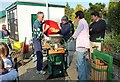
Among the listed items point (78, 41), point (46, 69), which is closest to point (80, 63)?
point (78, 41)

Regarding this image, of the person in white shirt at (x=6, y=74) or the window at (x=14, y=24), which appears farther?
the window at (x=14, y=24)

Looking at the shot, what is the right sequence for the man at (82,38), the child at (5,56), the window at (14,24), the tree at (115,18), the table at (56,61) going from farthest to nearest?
the window at (14,24), the tree at (115,18), the table at (56,61), the man at (82,38), the child at (5,56)

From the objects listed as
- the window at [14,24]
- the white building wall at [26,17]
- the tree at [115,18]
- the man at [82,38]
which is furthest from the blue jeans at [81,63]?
the window at [14,24]

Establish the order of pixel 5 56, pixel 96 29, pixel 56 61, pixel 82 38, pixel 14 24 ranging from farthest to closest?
pixel 14 24, pixel 96 29, pixel 56 61, pixel 82 38, pixel 5 56

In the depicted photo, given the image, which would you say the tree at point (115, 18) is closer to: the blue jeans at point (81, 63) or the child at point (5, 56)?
the blue jeans at point (81, 63)

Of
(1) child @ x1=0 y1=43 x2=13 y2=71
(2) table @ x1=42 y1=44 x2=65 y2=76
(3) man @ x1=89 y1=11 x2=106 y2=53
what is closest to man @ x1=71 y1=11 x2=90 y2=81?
(2) table @ x1=42 y1=44 x2=65 y2=76

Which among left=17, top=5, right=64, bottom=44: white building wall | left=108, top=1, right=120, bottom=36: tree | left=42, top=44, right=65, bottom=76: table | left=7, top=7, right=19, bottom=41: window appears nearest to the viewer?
left=42, top=44, right=65, bottom=76: table

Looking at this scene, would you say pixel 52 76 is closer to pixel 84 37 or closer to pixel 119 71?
pixel 84 37

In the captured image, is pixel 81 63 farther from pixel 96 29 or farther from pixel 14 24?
pixel 14 24

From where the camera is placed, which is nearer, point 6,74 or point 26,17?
point 6,74

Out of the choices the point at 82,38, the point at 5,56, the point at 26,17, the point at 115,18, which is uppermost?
the point at 26,17

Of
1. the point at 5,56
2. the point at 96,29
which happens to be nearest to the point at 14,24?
the point at 96,29

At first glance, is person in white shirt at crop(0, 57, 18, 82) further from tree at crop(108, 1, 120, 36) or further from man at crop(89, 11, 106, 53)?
tree at crop(108, 1, 120, 36)

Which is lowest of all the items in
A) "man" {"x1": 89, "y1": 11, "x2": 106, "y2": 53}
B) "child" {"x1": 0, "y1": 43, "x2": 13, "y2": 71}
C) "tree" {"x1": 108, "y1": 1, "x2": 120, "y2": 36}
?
"child" {"x1": 0, "y1": 43, "x2": 13, "y2": 71}
